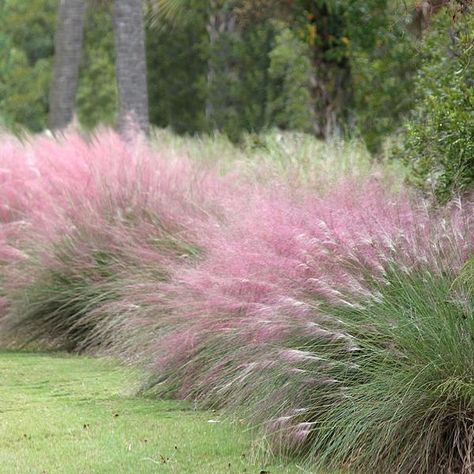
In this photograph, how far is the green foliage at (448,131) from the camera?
30.1ft

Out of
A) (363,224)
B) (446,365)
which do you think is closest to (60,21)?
(363,224)

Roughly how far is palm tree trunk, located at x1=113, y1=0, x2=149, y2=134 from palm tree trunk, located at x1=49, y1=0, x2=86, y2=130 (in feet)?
17.3

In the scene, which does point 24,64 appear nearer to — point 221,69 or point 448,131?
point 221,69

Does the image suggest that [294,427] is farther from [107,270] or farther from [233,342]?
[107,270]

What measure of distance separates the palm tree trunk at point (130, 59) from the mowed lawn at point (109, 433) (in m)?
12.4

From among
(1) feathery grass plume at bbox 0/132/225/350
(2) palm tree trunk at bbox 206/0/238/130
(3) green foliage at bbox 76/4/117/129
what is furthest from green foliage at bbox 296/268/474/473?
(3) green foliage at bbox 76/4/117/129

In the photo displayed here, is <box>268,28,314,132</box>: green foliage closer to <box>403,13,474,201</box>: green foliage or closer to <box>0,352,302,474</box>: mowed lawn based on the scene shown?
<box>403,13,474,201</box>: green foliage

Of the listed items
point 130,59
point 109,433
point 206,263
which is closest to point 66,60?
point 130,59

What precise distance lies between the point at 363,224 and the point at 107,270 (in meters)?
3.75

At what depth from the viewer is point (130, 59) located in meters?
21.4

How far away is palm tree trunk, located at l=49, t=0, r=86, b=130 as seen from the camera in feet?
86.7

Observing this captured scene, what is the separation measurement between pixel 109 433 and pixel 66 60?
811 inches

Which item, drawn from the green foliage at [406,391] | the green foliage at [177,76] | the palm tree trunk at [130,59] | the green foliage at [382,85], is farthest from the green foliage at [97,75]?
the green foliage at [406,391]

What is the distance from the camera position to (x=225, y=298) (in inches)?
314
